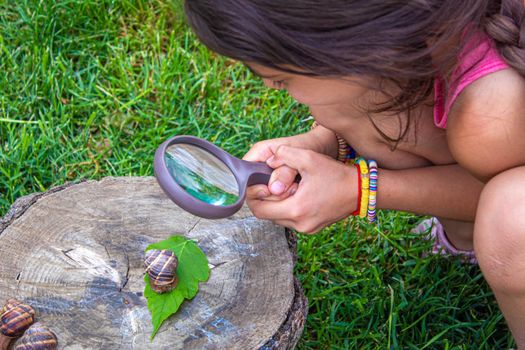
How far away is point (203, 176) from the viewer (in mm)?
1363

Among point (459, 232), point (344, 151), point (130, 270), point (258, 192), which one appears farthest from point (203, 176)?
point (459, 232)

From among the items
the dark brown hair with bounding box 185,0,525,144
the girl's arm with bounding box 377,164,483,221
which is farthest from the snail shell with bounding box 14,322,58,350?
the girl's arm with bounding box 377,164,483,221

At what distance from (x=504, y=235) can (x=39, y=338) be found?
2.86 ft

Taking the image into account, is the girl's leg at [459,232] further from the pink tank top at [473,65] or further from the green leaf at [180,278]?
the green leaf at [180,278]

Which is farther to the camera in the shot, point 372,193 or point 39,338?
point 372,193

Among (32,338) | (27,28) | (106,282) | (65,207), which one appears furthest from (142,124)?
(32,338)

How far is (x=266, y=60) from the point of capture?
1173mm

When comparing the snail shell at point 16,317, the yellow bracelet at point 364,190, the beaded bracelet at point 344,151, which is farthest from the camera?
the beaded bracelet at point 344,151

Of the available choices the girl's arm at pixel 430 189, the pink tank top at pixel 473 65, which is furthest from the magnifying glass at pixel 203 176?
the pink tank top at pixel 473 65

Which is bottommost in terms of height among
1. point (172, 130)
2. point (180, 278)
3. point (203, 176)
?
point (172, 130)

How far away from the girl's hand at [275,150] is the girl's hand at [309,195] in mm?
12

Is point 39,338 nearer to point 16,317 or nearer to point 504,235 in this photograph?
point 16,317

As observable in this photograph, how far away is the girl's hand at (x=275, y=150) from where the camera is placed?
1.47 metres

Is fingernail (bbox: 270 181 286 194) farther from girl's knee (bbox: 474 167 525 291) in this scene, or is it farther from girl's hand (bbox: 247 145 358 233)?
girl's knee (bbox: 474 167 525 291)
